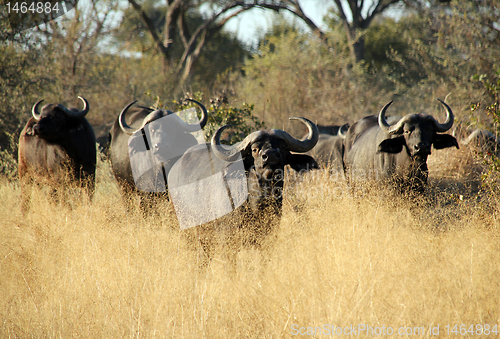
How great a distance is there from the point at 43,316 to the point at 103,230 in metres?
1.43

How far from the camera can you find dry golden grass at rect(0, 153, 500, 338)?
110 inches

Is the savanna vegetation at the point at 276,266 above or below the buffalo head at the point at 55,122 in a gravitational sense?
below

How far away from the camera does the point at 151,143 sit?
205 inches

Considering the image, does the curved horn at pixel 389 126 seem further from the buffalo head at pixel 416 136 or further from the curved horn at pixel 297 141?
the curved horn at pixel 297 141

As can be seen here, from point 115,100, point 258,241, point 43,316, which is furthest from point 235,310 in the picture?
point 115,100

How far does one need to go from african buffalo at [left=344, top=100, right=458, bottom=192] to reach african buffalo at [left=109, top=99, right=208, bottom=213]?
2300 mm

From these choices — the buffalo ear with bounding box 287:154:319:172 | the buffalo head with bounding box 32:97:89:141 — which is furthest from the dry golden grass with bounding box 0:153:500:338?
the buffalo head with bounding box 32:97:89:141

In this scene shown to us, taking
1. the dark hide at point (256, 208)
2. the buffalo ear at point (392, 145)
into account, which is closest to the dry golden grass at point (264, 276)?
the dark hide at point (256, 208)

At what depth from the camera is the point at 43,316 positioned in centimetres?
296

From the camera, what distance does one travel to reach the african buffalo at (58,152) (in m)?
5.90

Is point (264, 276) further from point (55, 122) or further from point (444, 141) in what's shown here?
point (55, 122)

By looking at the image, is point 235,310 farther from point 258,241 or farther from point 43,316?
point 43,316

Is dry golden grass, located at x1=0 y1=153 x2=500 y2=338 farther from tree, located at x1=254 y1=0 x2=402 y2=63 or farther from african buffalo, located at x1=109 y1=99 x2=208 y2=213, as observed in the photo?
tree, located at x1=254 y1=0 x2=402 y2=63

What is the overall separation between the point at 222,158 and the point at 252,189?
1.33 feet
